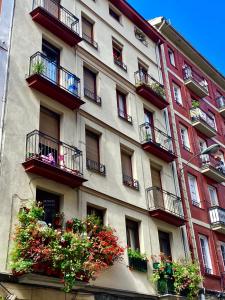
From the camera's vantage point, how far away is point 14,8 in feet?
53.3

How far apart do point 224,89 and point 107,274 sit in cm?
2457

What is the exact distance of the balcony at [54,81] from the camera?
15098 mm

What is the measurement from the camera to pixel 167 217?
1884cm

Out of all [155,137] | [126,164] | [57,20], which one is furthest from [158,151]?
[57,20]

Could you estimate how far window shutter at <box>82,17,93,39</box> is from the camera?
20234mm

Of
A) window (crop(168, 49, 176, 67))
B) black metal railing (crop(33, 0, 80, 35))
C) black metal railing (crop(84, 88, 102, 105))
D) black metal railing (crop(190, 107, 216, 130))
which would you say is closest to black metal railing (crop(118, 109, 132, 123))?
black metal railing (crop(84, 88, 102, 105))

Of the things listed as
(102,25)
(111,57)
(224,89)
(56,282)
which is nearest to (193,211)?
(111,57)

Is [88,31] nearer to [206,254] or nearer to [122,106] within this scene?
[122,106]

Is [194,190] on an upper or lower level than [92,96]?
lower

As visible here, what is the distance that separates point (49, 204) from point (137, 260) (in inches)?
176

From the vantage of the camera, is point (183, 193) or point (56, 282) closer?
point (56, 282)

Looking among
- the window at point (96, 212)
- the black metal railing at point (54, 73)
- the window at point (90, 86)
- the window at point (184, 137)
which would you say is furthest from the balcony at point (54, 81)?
the window at point (184, 137)

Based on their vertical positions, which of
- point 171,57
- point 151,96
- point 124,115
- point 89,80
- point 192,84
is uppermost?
point 171,57

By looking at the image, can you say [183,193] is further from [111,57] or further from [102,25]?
[102,25]
